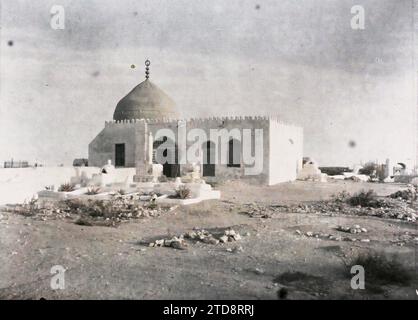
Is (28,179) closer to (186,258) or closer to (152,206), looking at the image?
(152,206)

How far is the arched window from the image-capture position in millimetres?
16641

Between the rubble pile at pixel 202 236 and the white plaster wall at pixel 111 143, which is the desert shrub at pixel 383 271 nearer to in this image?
the rubble pile at pixel 202 236

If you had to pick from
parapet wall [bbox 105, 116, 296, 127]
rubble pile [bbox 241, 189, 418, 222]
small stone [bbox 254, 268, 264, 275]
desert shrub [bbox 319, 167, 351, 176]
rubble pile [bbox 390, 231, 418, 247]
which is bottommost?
small stone [bbox 254, 268, 264, 275]

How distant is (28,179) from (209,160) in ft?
25.0

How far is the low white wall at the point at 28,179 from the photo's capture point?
1065 cm

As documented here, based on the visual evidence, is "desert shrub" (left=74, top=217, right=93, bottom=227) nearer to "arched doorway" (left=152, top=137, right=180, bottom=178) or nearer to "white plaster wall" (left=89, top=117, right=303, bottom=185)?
"white plaster wall" (left=89, top=117, right=303, bottom=185)

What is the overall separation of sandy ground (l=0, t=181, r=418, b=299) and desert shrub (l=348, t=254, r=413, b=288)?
14 centimetres

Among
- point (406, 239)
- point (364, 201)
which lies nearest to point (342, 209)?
point (364, 201)

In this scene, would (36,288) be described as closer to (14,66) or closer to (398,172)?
(14,66)

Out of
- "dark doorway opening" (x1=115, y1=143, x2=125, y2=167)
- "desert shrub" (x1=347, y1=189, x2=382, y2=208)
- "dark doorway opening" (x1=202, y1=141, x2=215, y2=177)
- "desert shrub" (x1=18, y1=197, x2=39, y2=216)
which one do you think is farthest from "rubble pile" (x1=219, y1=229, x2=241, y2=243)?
"dark doorway opening" (x1=115, y1=143, x2=125, y2=167)

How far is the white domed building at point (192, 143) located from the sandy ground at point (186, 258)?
23.8 ft

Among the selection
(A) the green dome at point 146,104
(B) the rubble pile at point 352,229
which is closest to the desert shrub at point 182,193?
(B) the rubble pile at point 352,229

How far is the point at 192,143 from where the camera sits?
17.5m
